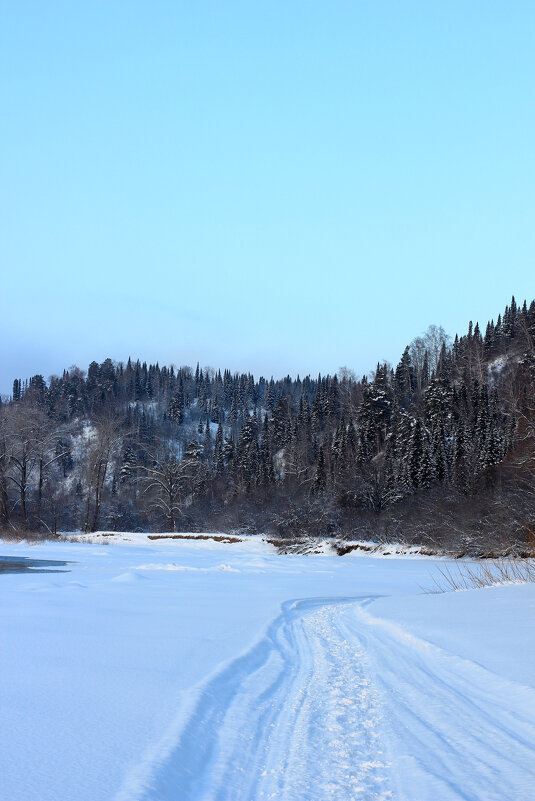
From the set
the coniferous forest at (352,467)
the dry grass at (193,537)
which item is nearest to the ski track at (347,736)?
the coniferous forest at (352,467)

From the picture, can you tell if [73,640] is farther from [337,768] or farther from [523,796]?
[523,796]

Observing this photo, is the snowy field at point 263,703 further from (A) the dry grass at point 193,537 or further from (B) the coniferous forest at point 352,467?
(A) the dry grass at point 193,537

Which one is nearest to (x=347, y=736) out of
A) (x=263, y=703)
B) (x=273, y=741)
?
(x=273, y=741)

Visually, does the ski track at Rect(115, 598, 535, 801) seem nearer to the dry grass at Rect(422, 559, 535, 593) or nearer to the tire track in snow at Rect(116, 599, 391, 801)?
the tire track in snow at Rect(116, 599, 391, 801)

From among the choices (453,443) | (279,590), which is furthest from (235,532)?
(279,590)

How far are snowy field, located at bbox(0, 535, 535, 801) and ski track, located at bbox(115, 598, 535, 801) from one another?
1 cm

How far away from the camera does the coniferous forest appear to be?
34.0 meters

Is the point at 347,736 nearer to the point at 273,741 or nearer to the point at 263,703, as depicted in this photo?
the point at 273,741

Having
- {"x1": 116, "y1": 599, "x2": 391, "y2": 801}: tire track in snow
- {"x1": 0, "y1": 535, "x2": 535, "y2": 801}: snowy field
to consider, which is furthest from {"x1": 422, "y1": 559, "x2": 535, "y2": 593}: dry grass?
{"x1": 116, "y1": 599, "x2": 391, "y2": 801}: tire track in snow

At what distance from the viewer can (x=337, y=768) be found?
3.39m

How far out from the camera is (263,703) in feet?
14.9

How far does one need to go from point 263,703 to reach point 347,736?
0.84m

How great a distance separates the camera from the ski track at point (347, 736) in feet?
10.1

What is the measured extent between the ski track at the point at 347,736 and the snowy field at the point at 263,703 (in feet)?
0.05
